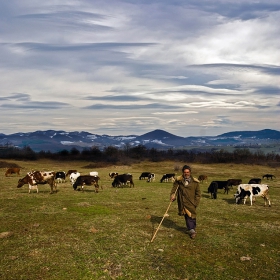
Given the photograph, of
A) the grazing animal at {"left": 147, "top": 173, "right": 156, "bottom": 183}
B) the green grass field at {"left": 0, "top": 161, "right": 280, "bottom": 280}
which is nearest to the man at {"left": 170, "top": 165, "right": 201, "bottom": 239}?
the green grass field at {"left": 0, "top": 161, "right": 280, "bottom": 280}

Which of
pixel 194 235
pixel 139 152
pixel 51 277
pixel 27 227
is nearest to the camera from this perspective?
pixel 51 277

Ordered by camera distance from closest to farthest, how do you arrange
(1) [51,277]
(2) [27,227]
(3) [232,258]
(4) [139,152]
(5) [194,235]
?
(1) [51,277] < (3) [232,258] < (5) [194,235] < (2) [27,227] < (4) [139,152]

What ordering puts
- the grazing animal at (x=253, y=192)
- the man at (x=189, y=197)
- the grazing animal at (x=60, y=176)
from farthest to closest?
1. the grazing animal at (x=60, y=176)
2. the grazing animal at (x=253, y=192)
3. the man at (x=189, y=197)

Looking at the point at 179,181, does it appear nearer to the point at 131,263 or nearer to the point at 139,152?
the point at 131,263

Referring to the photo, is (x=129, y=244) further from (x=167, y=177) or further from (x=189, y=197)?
(x=167, y=177)

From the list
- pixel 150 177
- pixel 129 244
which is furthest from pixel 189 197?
pixel 150 177

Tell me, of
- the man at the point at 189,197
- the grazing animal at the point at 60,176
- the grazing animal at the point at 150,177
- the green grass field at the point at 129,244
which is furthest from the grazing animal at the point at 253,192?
the grazing animal at the point at 60,176

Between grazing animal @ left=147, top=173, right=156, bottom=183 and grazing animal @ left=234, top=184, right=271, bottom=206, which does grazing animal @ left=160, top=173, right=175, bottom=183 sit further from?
grazing animal @ left=234, top=184, right=271, bottom=206

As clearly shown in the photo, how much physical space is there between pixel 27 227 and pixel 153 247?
6.33m

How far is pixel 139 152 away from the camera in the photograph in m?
130

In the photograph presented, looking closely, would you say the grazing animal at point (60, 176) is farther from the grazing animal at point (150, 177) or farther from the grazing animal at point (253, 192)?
the grazing animal at point (253, 192)

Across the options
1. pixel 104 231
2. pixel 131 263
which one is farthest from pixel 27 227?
pixel 131 263

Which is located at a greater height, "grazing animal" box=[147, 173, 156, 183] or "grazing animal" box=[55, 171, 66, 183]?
"grazing animal" box=[55, 171, 66, 183]

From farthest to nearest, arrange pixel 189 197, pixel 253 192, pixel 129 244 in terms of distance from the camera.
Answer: pixel 253 192 < pixel 189 197 < pixel 129 244
